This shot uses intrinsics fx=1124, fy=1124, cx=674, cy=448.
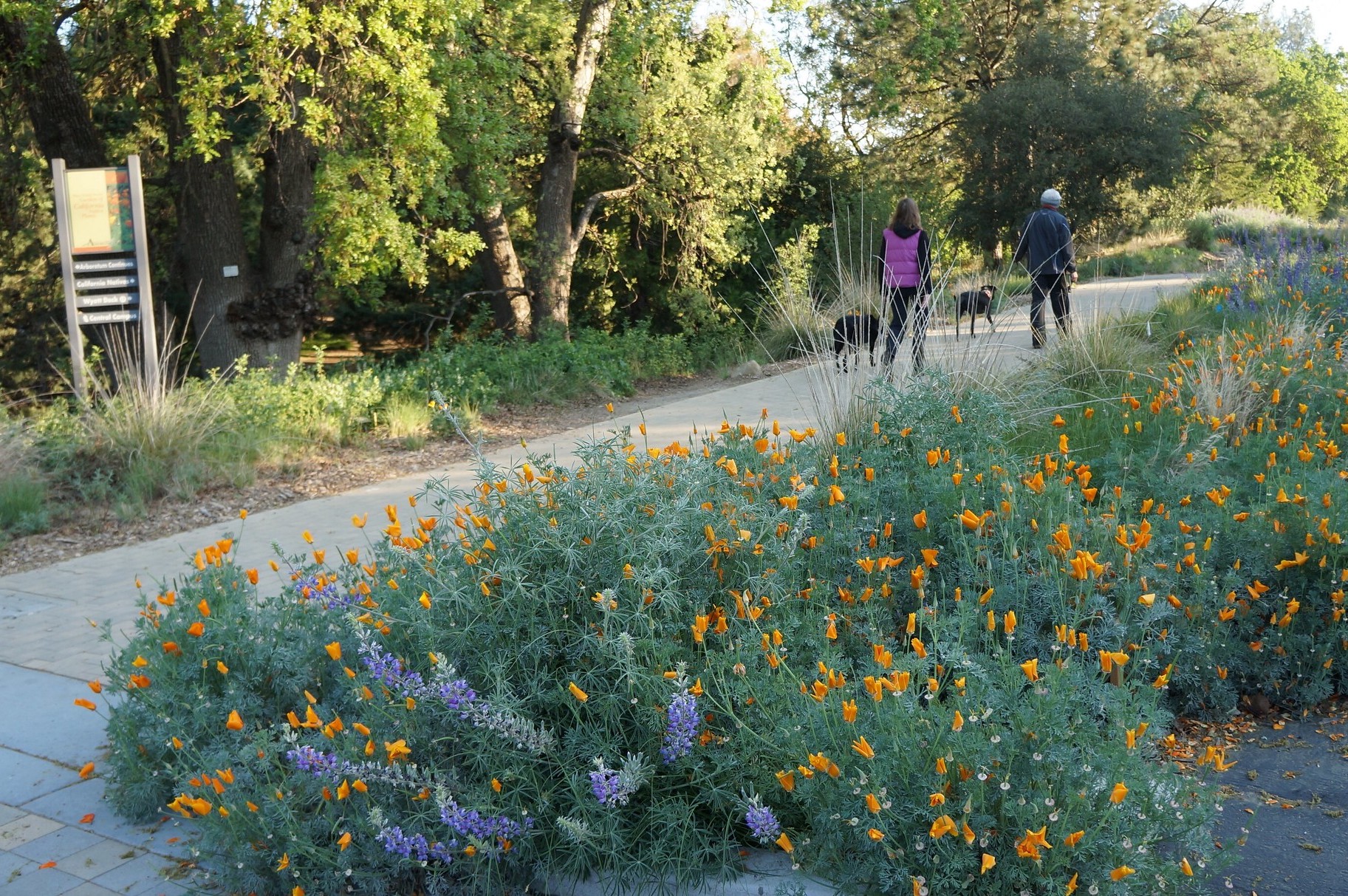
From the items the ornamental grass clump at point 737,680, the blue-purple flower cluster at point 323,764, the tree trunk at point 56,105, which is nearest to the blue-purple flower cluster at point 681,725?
the ornamental grass clump at point 737,680

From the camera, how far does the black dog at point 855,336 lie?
19.8ft

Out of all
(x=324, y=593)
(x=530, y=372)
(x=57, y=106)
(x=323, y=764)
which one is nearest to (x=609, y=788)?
(x=323, y=764)

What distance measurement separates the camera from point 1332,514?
155 inches

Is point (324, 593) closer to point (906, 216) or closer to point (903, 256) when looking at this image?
point (903, 256)

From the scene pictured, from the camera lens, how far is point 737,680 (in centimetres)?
306

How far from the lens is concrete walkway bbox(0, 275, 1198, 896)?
124 inches

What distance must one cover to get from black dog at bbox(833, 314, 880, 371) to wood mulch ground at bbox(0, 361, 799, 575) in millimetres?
2764

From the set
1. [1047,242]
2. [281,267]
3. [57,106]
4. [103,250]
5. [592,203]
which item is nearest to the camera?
[103,250]

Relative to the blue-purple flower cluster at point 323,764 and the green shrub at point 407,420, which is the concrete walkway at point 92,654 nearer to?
the blue-purple flower cluster at point 323,764

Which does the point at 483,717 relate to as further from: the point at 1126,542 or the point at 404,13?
the point at 404,13

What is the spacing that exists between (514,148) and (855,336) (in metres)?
7.72

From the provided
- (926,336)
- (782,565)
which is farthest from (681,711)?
(926,336)

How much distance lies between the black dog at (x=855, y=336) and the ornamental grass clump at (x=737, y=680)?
5.37 feet

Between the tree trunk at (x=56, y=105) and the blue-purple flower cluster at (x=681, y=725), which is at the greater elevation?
the tree trunk at (x=56, y=105)
